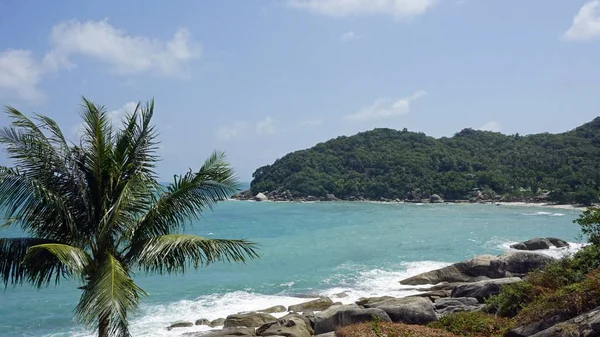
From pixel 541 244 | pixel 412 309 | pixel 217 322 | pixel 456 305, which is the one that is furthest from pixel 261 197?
pixel 412 309

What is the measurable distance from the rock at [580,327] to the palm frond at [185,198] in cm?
562

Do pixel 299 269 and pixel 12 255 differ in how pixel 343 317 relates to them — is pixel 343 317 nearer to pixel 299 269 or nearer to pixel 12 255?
pixel 12 255

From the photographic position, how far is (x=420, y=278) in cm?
2322

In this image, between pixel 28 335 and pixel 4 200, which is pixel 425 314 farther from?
pixel 28 335

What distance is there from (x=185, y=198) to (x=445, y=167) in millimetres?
97681

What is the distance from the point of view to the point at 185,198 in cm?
870

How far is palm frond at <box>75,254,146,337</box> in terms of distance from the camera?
624 centimetres

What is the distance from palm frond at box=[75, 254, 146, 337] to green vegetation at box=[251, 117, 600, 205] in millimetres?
73275

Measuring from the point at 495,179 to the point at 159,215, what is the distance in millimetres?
86843

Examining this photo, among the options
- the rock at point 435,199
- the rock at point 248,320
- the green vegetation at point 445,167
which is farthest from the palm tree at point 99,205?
the rock at point 435,199

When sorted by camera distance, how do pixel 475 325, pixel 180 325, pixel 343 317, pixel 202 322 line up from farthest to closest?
pixel 202 322 → pixel 180 325 → pixel 343 317 → pixel 475 325

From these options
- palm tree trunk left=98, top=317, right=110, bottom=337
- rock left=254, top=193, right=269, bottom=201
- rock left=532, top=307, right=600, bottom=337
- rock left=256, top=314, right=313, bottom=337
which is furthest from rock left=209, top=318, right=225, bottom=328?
rock left=254, top=193, right=269, bottom=201

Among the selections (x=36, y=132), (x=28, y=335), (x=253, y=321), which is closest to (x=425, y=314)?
(x=253, y=321)

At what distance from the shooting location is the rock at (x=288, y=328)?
44.9 ft
